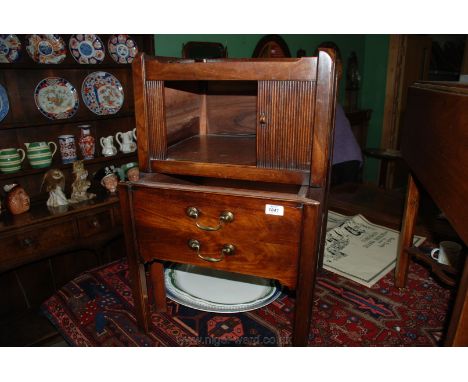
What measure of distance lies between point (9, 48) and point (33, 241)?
3.09ft

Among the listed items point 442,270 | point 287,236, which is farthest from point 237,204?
point 442,270

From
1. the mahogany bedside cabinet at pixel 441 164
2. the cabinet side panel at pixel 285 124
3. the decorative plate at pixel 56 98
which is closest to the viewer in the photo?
the mahogany bedside cabinet at pixel 441 164

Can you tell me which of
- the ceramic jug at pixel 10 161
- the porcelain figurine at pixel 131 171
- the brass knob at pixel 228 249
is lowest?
the porcelain figurine at pixel 131 171

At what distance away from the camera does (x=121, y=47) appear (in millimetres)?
2045

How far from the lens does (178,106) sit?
955 millimetres

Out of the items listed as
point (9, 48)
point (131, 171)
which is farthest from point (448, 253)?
point (9, 48)

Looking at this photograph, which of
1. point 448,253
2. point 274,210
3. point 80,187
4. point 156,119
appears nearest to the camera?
point 274,210

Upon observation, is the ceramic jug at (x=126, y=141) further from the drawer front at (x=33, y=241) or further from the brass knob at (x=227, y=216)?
the brass knob at (x=227, y=216)

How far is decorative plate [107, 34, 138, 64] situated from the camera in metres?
Answer: 2.01

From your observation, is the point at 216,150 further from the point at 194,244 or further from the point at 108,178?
the point at 108,178

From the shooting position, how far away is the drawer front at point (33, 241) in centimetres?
162

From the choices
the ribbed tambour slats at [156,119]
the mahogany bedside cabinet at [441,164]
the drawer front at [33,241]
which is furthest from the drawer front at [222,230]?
the drawer front at [33,241]

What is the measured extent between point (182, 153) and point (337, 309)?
0.59m

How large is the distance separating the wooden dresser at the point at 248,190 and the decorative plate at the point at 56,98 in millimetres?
1302
